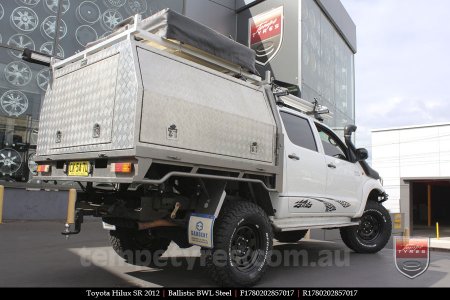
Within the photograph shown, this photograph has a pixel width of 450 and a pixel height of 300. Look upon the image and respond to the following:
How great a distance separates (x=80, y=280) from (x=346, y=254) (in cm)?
419

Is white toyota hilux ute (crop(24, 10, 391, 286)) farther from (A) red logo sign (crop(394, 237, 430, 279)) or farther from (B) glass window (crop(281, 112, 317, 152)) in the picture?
(A) red logo sign (crop(394, 237, 430, 279))

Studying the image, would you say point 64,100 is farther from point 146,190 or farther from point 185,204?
point 185,204

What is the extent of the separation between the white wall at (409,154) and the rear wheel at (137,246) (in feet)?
65.2

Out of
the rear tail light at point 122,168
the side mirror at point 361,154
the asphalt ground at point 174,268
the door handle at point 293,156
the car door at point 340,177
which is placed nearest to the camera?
the rear tail light at point 122,168

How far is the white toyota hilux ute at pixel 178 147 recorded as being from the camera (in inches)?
141

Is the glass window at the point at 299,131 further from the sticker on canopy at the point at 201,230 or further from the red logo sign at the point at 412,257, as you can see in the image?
the red logo sign at the point at 412,257

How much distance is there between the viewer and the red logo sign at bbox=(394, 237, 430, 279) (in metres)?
5.12

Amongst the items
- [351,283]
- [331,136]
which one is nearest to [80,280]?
[351,283]

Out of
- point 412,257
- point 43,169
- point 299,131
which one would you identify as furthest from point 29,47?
point 412,257

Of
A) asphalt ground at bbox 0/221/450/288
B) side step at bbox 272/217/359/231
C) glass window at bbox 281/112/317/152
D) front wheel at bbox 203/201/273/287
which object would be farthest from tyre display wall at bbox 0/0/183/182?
front wheel at bbox 203/201/273/287

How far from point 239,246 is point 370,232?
133 inches

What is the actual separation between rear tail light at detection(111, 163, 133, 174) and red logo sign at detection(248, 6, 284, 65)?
35.9ft

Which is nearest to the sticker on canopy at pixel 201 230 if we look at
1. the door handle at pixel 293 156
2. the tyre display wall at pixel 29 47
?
the door handle at pixel 293 156

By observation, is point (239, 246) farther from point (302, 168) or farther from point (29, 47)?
point (29, 47)
